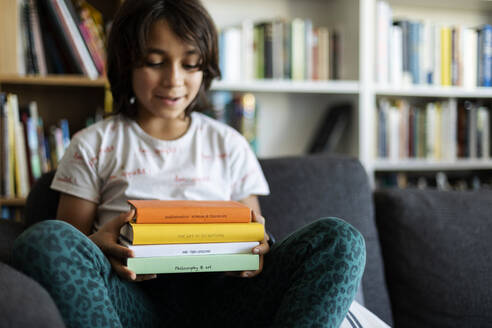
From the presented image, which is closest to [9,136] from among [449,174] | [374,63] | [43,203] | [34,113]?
[34,113]

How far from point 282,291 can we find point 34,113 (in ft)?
4.13

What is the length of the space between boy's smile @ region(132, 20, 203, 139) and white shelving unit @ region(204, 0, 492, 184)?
2.29 ft

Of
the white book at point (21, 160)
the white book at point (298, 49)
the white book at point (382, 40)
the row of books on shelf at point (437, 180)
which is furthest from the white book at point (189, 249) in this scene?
the row of books on shelf at point (437, 180)

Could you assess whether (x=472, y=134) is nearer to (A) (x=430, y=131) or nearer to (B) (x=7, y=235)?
(A) (x=430, y=131)

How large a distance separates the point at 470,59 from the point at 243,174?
1.41m

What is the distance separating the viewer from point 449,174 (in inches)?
90.3

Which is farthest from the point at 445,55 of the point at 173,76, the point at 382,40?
the point at 173,76

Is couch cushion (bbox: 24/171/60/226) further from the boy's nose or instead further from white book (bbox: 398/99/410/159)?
white book (bbox: 398/99/410/159)

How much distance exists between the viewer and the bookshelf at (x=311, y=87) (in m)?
1.81

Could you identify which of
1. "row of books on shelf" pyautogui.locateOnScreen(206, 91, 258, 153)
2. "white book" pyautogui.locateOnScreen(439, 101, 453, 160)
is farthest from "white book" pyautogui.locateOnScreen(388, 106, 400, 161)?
"row of books on shelf" pyautogui.locateOnScreen(206, 91, 258, 153)

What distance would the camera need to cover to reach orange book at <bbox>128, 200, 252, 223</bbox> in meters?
0.76

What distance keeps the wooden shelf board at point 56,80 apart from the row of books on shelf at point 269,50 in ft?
1.63

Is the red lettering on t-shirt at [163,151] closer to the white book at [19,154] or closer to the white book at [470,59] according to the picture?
the white book at [19,154]

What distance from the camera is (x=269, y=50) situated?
191 centimetres
